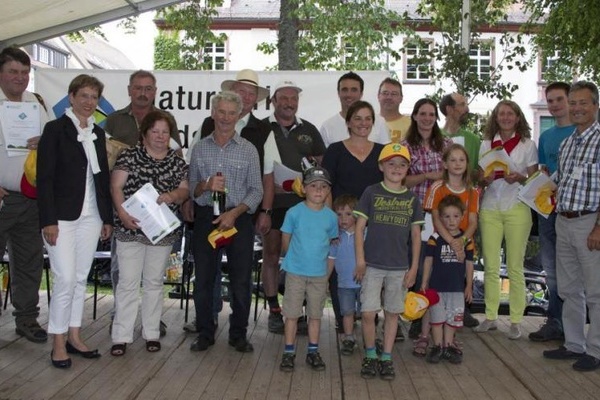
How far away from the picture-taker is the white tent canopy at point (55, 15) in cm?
637

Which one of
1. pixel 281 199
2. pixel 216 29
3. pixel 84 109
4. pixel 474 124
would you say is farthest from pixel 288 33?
pixel 216 29

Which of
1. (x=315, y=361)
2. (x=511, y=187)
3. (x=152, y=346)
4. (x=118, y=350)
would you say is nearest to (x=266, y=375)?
(x=315, y=361)

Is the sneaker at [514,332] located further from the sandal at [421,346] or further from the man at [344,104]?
Answer: the man at [344,104]

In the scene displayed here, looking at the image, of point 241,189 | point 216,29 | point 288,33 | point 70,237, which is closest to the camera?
point 70,237

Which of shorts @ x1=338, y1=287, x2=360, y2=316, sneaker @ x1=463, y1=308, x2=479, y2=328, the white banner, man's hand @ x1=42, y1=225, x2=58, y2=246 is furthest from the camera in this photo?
the white banner

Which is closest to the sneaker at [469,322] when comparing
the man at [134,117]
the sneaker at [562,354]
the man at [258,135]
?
the sneaker at [562,354]

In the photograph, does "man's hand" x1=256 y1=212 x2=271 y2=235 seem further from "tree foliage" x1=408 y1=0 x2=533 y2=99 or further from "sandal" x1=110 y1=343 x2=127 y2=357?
"tree foliage" x1=408 y1=0 x2=533 y2=99

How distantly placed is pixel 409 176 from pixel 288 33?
7.47m

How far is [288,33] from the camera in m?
12.3

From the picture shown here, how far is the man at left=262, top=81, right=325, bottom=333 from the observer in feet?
18.3

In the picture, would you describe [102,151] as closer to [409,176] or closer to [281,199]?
[281,199]

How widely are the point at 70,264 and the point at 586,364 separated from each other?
3.30m

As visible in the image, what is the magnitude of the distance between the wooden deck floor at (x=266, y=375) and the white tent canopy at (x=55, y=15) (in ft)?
8.95

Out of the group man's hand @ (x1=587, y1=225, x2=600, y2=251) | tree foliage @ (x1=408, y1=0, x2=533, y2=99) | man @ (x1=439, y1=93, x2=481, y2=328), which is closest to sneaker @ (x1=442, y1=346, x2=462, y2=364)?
man's hand @ (x1=587, y1=225, x2=600, y2=251)
